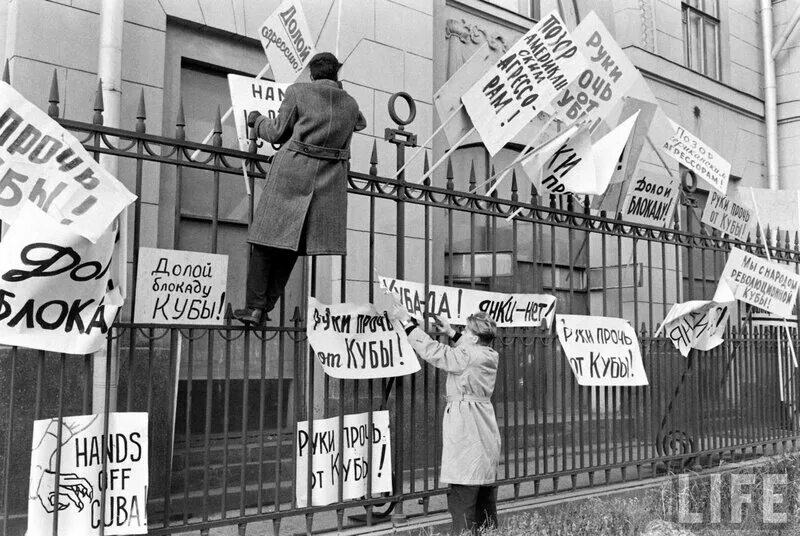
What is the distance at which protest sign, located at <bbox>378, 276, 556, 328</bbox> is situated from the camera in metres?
6.04

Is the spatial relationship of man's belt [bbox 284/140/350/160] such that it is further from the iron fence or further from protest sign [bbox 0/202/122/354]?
protest sign [bbox 0/202/122/354]

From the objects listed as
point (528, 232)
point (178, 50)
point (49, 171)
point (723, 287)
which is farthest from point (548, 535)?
point (528, 232)

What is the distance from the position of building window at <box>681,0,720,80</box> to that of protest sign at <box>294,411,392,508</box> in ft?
37.9

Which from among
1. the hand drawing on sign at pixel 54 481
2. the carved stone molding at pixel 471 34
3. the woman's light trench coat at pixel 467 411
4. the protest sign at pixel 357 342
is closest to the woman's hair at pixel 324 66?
the protest sign at pixel 357 342

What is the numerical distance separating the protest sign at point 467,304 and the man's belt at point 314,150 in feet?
3.52

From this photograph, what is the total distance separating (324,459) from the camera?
→ 552cm

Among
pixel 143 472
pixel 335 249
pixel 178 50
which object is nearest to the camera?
pixel 143 472

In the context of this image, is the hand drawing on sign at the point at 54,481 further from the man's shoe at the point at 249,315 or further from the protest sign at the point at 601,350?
the protest sign at the point at 601,350

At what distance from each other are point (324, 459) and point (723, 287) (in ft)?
16.8

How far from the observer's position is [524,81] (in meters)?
6.52

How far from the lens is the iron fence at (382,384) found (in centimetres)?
505

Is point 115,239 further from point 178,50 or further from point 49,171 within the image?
point 178,50

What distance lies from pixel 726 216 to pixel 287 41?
5.62 meters

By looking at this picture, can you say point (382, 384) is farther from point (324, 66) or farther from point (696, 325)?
point (696, 325)
